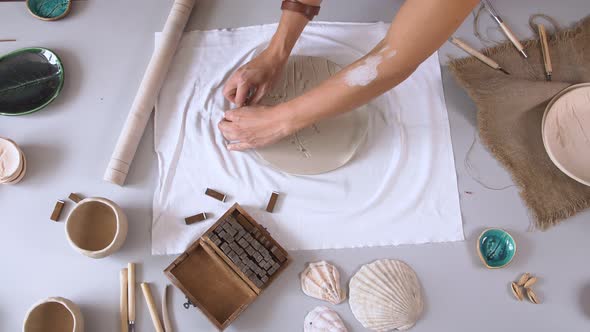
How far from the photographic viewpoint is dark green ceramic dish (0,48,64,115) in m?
0.88

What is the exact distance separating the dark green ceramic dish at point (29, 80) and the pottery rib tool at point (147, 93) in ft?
0.60

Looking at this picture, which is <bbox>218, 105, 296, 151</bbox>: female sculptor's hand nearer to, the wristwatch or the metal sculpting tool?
the wristwatch

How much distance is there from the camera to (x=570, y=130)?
871mm

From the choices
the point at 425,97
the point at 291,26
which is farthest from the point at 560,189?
the point at 291,26

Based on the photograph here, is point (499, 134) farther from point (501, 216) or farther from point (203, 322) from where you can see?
point (203, 322)

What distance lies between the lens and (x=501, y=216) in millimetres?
892

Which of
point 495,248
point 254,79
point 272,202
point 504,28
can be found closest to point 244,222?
point 272,202

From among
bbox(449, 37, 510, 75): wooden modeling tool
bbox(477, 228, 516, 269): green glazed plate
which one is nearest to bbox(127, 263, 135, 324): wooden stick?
bbox(477, 228, 516, 269): green glazed plate

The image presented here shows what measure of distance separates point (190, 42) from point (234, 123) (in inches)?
9.7

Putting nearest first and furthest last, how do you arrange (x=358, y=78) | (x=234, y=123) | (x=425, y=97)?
(x=358, y=78) → (x=234, y=123) → (x=425, y=97)

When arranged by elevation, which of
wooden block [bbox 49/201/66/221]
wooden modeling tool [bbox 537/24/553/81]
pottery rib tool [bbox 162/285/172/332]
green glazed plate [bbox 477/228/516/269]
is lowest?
pottery rib tool [bbox 162/285/172/332]

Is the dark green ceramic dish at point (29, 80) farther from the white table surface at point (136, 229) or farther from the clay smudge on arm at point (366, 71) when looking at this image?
the clay smudge on arm at point (366, 71)

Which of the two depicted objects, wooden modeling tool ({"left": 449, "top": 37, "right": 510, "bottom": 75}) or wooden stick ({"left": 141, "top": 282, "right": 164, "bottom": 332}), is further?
wooden modeling tool ({"left": 449, "top": 37, "right": 510, "bottom": 75})

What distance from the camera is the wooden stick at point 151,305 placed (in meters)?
0.79
